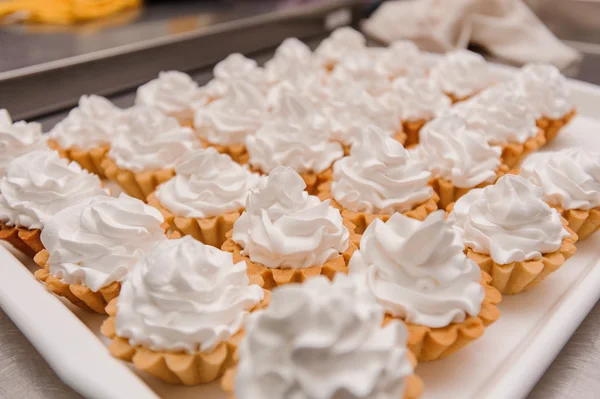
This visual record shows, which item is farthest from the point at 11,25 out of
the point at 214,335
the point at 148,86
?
the point at 214,335

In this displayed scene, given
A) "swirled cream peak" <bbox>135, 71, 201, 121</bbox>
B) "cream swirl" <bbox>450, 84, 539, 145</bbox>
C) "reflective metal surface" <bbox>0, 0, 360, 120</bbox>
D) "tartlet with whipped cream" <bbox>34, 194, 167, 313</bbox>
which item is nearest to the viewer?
"tartlet with whipped cream" <bbox>34, 194, 167, 313</bbox>

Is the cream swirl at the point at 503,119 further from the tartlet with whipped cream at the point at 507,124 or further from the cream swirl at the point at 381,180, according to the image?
the cream swirl at the point at 381,180

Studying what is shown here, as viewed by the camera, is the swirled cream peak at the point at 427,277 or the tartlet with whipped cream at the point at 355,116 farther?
the tartlet with whipped cream at the point at 355,116

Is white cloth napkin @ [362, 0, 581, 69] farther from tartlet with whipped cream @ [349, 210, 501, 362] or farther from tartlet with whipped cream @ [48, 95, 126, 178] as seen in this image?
tartlet with whipped cream @ [349, 210, 501, 362]

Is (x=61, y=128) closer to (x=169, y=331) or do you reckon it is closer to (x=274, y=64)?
(x=274, y=64)

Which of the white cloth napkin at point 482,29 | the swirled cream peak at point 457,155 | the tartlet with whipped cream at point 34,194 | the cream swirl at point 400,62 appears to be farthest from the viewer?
the white cloth napkin at point 482,29

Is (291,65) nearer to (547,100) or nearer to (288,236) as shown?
(547,100)

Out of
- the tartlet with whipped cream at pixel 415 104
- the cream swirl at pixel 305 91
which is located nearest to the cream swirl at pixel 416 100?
the tartlet with whipped cream at pixel 415 104

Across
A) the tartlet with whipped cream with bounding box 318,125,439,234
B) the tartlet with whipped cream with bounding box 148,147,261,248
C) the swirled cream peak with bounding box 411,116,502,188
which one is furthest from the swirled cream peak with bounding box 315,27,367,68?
the tartlet with whipped cream with bounding box 148,147,261,248
